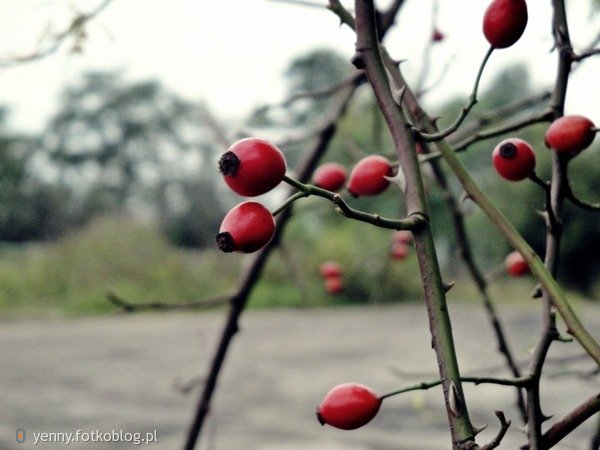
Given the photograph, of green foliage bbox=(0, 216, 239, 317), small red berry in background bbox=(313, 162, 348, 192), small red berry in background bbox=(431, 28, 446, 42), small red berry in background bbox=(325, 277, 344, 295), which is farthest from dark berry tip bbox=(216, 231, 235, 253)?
green foliage bbox=(0, 216, 239, 317)

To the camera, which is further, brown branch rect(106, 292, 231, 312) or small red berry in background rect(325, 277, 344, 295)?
small red berry in background rect(325, 277, 344, 295)

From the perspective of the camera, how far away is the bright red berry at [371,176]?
21.2 inches

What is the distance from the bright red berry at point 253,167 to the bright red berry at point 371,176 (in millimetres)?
137

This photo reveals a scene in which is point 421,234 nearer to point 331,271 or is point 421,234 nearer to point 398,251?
point 398,251

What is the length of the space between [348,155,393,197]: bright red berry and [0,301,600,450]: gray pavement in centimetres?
266

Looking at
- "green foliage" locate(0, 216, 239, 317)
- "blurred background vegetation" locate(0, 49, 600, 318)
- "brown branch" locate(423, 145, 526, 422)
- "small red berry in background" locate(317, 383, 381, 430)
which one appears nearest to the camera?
"small red berry in background" locate(317, 383, 381, 430)

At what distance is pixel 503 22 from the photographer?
0.49 meters

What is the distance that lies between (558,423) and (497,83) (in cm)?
2513

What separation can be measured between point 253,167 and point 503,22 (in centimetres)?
21

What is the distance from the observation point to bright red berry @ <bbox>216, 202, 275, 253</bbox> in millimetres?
401

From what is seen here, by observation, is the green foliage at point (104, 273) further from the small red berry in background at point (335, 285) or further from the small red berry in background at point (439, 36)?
the small red berry in background at point (439, 36)

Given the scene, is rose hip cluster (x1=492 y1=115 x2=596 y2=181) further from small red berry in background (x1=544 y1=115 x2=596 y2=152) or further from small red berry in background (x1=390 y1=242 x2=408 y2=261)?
small red berry in background (x1=390 y1=242 x2=408 y2=261)

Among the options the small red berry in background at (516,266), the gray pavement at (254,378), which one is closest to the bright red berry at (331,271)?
the small red berry in background at (516,266)

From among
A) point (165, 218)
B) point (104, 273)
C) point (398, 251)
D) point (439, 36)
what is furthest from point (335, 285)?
point (165, 218)
